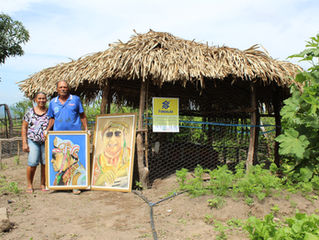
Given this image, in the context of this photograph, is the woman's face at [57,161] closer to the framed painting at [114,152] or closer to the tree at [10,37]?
the framed painting at [114,152]

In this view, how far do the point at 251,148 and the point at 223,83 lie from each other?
1.81 metres

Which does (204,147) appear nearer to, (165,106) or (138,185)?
(165,106)

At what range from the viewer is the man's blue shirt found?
4.48 m

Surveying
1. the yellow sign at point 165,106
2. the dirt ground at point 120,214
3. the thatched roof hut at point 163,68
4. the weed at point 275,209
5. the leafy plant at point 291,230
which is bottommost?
the dirt ground at point 120,214

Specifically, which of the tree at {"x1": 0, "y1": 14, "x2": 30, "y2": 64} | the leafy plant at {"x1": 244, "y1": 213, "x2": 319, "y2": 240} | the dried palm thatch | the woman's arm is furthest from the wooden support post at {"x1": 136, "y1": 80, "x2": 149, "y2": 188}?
the tree at {"x1": 0, "y1": 14, "x2": 30, "y2": 64}

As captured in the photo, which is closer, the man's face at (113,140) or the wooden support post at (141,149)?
the man's face at (113,140)

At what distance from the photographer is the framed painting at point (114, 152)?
15.2ft

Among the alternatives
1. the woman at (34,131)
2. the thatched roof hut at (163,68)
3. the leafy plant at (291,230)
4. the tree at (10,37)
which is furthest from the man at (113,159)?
the tree at (10,37)

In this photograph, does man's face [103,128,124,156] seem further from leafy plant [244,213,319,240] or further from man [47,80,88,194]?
leafy plant [244,213,319,240]

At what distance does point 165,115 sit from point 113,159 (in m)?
1.17

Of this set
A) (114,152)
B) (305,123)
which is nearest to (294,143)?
(305,123)

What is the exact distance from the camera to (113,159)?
4734 mm

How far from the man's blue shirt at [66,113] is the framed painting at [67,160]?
11cm

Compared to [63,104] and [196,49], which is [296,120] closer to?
[196,49]
